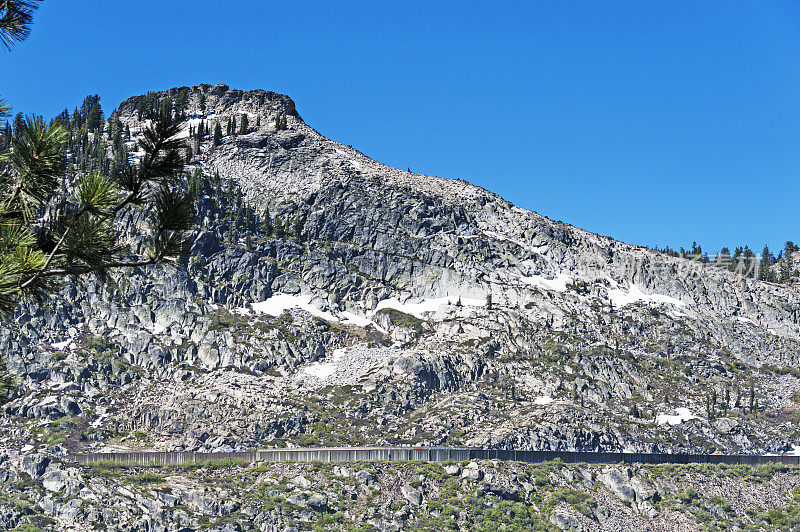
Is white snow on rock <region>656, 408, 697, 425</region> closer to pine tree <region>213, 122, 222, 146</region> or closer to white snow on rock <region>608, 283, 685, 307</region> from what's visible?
white snow on rock <region>608, 283, 685, 307</region>

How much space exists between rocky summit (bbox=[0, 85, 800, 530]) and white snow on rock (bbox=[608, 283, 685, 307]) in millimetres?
516

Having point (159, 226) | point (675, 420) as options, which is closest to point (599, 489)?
point (675, 420)

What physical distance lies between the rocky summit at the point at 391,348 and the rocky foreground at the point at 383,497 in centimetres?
48

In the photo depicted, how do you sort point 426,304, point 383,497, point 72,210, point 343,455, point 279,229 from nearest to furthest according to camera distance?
point 72,210 → point 383,497 → point 343,455 → point 426,304 → point 279,229

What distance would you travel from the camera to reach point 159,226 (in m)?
11.0

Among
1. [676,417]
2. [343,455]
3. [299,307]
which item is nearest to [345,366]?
[299,307]

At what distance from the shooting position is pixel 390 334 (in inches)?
5920

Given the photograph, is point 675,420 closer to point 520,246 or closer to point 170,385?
point 520,246

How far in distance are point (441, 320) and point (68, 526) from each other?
271 ft

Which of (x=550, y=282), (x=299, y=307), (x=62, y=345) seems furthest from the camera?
(x=550, y=282)

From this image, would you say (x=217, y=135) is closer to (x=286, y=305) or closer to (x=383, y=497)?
(x=286, y=305)

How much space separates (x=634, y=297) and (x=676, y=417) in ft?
142

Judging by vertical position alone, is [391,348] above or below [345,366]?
above

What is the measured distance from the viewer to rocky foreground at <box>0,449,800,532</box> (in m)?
88.4
